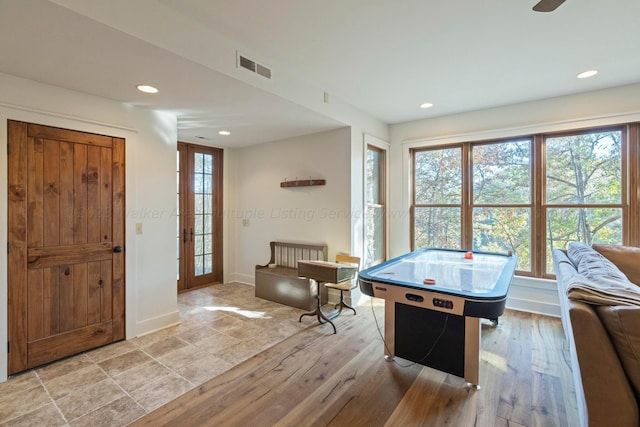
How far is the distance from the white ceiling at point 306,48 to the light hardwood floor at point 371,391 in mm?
2504

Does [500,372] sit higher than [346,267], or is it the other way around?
[346,267]

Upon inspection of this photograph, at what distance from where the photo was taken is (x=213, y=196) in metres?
5.32

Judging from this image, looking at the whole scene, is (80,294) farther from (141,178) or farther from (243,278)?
(243,278)

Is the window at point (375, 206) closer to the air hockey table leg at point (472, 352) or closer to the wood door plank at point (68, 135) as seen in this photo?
the air hockey table leg at point (472, 352)

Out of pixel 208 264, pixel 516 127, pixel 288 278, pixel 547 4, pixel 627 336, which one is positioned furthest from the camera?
pixel 208 264

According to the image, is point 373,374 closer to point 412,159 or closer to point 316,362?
point 316,362

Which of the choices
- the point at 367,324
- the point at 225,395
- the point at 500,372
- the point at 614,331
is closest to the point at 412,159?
the point at 367,324

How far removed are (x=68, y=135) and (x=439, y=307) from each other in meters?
3.50

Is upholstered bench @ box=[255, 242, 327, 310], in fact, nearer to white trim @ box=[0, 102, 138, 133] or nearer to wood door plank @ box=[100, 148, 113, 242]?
wood door plank @ box=[100, 148, 113, 242]

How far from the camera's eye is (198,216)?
5.05m

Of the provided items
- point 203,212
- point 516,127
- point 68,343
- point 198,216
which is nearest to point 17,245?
point 68,343

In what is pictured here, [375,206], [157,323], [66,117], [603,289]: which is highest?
[66,117]

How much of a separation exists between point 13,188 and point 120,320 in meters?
1.54

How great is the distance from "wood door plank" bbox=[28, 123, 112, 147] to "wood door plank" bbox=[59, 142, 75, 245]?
0.07m
